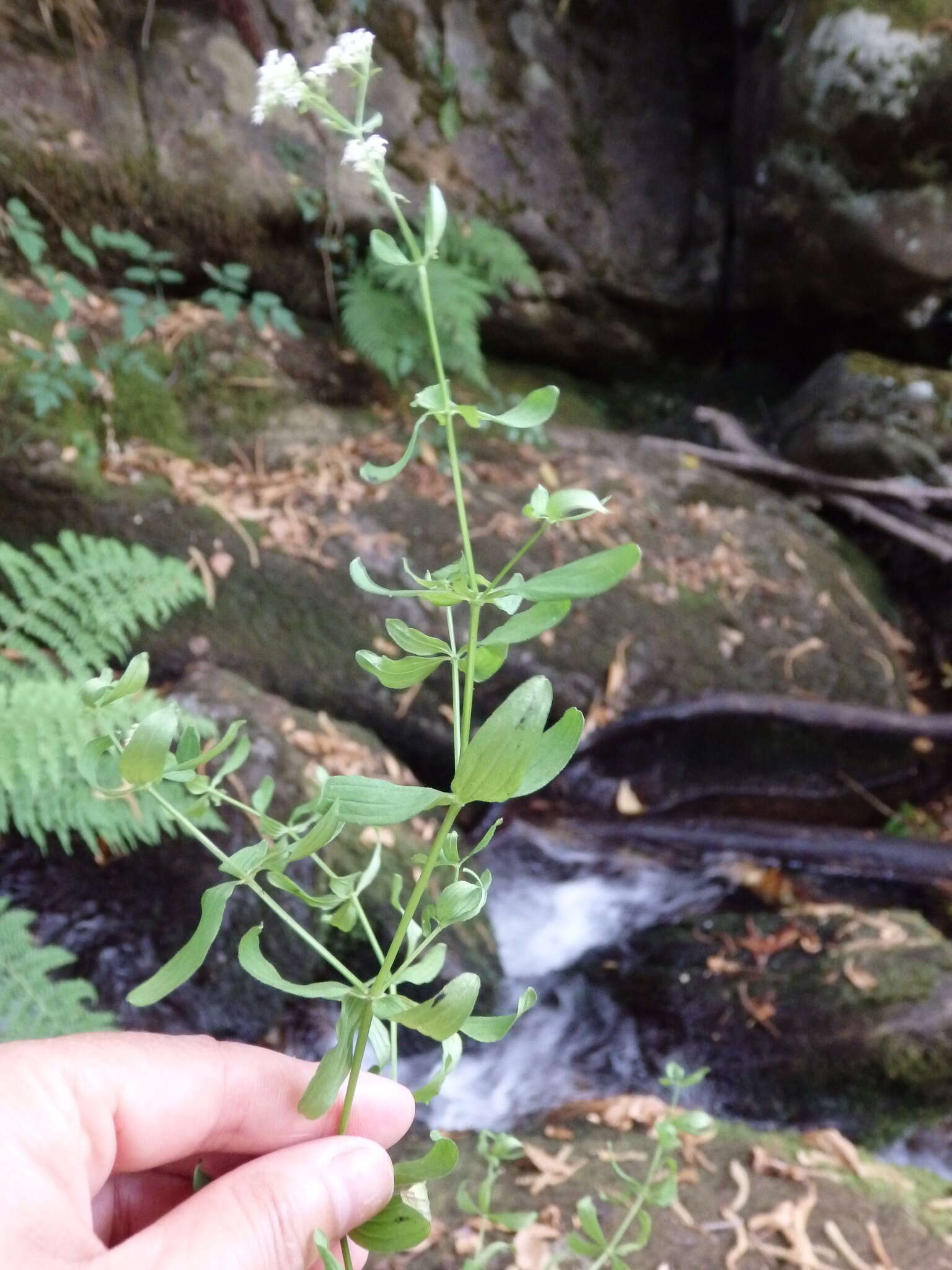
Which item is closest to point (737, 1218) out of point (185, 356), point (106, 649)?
point (106, 649)

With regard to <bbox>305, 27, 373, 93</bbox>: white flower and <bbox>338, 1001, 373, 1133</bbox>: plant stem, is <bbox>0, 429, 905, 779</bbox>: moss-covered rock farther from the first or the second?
Result: <bbox>305, 27, 373, 93</bbox>: white flower

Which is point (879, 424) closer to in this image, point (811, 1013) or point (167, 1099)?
point (811, 1013)

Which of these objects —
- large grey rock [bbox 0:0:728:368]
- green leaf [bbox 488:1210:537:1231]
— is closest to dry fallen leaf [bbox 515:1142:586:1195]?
green leaf [bbox 488:1210:537:1231]

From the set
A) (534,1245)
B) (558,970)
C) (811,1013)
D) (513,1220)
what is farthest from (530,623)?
(558,970)

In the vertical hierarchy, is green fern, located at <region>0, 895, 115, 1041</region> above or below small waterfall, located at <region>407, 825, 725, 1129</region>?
above

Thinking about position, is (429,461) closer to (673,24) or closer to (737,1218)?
(737,1218)
